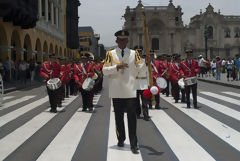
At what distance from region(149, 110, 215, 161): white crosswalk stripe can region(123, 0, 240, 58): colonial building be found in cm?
7569

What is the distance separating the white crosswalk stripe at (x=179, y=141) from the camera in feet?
16.0

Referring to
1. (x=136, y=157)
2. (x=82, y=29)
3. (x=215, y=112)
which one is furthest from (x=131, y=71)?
(x=82, y=29)

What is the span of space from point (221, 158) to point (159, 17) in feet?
269

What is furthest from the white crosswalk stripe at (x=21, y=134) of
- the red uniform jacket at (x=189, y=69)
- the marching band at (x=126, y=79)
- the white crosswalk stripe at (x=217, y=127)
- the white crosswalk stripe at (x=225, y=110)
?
the white crosswalk stripe at (x=225, y=110)

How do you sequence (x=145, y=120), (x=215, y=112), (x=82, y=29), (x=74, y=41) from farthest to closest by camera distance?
1. (x=82, y=29)
2. (x=74, y=41)
3. (x=215, y=112)
4. (x=145, y=120)

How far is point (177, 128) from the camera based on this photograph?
7035 millimetres

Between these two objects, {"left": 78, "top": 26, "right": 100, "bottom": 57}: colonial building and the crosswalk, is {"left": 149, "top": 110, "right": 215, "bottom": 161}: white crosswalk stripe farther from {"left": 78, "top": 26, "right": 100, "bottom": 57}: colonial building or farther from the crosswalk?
{"left": 78, "top": 26, "right": 100, "bottom": 57}: colonial building

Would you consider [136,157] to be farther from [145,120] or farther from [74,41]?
[74,41]

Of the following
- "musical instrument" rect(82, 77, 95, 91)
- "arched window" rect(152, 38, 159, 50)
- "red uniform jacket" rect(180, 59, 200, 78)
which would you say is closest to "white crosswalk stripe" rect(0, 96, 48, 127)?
"musical instrument" rect(82, 77, 95, 91)

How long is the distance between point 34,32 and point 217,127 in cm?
2490

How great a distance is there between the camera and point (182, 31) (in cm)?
8494

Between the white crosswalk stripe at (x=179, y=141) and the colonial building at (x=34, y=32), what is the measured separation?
14.6 metres

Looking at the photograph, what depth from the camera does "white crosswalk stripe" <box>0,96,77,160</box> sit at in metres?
5.44

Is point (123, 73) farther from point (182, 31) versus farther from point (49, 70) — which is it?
point (182, 31)
